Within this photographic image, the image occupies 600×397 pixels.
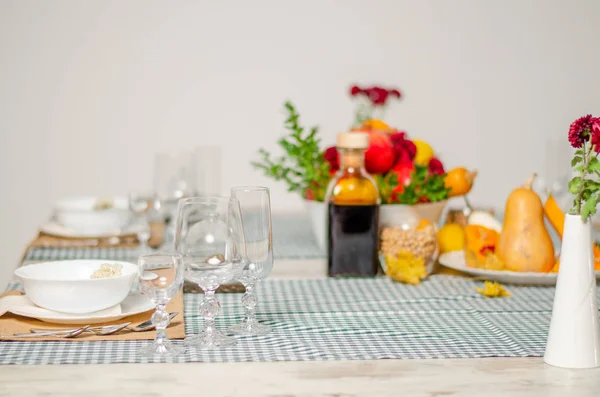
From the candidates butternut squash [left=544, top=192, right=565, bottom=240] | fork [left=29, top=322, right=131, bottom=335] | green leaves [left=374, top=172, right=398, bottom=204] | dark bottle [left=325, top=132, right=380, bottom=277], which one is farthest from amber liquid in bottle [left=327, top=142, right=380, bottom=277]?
fork [left=29, top=322, right=131, bottom=335]

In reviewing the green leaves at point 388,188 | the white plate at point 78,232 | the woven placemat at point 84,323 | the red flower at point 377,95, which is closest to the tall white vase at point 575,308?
the woven placemat at point 84,323

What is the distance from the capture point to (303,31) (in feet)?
12.1

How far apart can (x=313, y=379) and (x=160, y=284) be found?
9.3 inches

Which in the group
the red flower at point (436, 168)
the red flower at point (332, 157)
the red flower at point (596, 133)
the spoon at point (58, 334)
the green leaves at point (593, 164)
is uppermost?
the red flower at point (596, 133)

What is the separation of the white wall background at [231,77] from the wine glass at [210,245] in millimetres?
2530

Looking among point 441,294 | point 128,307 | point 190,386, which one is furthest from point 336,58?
point 190,386

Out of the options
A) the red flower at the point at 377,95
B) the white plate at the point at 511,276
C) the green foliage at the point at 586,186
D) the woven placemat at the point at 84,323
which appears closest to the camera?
the green foliage at the point at 586,186

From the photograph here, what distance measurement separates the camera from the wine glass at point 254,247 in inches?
49.8

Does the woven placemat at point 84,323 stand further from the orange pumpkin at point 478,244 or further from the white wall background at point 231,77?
the white wall background at point 231,77

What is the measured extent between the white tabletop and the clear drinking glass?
0.06 meters

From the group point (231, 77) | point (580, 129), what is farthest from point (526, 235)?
point (231, 77)

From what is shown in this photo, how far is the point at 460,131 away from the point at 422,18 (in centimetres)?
52

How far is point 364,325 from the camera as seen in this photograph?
1.33 m

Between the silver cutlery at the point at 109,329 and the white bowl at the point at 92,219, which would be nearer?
the silver cutlery at the point at 109,329
